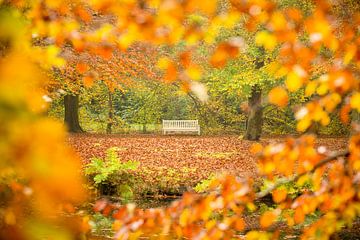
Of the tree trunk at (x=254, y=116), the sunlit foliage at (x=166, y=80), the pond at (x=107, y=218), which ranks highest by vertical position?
the tree trunk at (x=254, y=116)

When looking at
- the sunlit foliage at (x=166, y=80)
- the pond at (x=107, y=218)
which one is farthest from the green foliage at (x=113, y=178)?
the sunlit foliage at (x=166, y=80)

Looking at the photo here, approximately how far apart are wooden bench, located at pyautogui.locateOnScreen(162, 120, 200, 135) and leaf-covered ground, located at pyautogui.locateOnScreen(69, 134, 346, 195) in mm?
3187

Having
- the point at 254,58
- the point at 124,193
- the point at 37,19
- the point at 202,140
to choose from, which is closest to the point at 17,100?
the point at 37,19

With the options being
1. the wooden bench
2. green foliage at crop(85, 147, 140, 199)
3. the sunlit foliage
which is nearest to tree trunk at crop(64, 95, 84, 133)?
the wooden bench

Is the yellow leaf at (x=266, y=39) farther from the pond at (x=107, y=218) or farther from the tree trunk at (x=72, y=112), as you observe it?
the tree trunk at (x=72, y=112)

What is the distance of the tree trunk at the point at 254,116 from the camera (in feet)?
71.7

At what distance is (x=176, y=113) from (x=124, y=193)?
16.6 m

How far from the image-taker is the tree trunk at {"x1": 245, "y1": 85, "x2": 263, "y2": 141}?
21.8 m

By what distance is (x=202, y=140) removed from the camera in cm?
2288

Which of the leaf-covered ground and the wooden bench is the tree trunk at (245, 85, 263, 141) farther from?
→ the wooden bench

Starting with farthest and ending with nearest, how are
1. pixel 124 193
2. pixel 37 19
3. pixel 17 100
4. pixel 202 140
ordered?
pixel 202 140
pixel 124 193
pixel 37 19
pixel 17 100

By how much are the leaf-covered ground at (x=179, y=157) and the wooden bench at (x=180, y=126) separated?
319cm

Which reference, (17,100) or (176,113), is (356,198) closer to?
(17,100)

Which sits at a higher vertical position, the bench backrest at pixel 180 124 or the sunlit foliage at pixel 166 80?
the bench backrest at pixel 180 124
